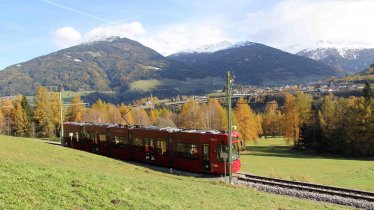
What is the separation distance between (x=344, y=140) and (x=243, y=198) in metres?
60.2

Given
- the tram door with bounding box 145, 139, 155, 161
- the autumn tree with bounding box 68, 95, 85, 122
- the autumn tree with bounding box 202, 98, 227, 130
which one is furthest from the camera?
the autumn tree with bounding box 68, 95, 85, 122

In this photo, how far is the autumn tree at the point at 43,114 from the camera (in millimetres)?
87562

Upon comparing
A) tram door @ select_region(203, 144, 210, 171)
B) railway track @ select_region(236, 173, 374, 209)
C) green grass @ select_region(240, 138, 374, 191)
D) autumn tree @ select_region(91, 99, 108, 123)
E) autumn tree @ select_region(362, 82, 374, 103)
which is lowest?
green grass @ select_region(240, 138, 374, 191)

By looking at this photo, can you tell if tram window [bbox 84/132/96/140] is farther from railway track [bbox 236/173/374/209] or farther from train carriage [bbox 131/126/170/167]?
railway track [bbox 236/173/374/209]

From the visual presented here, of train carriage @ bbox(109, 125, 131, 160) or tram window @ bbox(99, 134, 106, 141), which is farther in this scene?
tram window @ bbox(99, 134, 106, 141)

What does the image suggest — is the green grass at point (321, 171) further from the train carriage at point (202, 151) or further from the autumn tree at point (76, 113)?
the autumn tree at point (76, 113)

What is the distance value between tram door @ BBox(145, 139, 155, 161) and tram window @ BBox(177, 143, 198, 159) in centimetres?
365

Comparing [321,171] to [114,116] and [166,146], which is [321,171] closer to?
[166,146]

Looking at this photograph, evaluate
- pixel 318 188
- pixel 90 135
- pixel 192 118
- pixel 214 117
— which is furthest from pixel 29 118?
pixel 318 188

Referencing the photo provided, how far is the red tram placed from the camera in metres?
28.8

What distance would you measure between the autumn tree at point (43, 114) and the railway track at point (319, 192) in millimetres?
71049

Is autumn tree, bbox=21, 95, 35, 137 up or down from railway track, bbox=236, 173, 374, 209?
up

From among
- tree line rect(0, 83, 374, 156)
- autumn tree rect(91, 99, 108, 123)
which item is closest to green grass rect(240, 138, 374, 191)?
tree line rect(0, 83, 374, 156)

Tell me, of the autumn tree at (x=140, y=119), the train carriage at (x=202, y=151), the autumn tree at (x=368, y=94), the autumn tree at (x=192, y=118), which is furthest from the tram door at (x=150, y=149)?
the autumn tree at (x=140, y=119)
